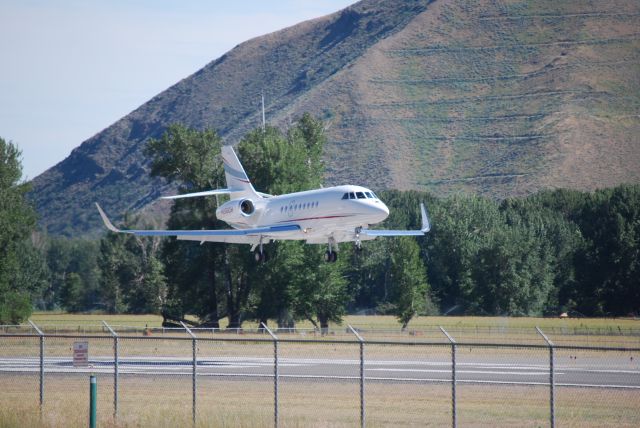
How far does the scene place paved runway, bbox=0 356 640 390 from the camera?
89.4 ft

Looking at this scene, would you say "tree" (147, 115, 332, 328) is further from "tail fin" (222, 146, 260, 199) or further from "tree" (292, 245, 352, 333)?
"tail fin" (222, 146, 260, 199)

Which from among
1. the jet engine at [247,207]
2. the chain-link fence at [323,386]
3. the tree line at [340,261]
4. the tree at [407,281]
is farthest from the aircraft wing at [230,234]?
the tree at [407,281]

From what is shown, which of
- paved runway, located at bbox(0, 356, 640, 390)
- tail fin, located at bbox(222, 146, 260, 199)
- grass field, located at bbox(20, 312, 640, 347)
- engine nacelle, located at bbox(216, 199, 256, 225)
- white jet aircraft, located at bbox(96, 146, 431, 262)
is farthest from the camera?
tail fin, located at bbox(222, 146, 260, 199)

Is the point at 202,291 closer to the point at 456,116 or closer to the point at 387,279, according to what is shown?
the point at 387,279

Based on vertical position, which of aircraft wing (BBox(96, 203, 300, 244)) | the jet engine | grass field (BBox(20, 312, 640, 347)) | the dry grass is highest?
the jet engine

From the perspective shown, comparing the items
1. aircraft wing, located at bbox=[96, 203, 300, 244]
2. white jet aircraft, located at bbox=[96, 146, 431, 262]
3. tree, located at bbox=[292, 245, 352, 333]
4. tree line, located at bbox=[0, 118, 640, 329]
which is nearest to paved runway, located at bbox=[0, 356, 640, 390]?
white jet aircraft, located at bbox=[96, 146, 431, 262]

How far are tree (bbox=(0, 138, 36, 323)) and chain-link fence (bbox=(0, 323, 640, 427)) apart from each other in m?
21.5

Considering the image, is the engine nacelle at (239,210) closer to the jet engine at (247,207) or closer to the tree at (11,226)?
the jet engine at (247,207)

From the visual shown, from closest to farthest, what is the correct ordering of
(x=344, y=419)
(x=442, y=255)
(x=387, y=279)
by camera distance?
(x=344, y=419), (x=442, y=255), (x=387, y=279)

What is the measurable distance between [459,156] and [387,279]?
93.9 metres

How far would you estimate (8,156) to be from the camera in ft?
221

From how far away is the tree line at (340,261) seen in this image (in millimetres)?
62188

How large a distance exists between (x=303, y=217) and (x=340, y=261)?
23604mm

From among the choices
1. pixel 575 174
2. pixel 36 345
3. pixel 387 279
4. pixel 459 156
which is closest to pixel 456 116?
pixel 459 156
